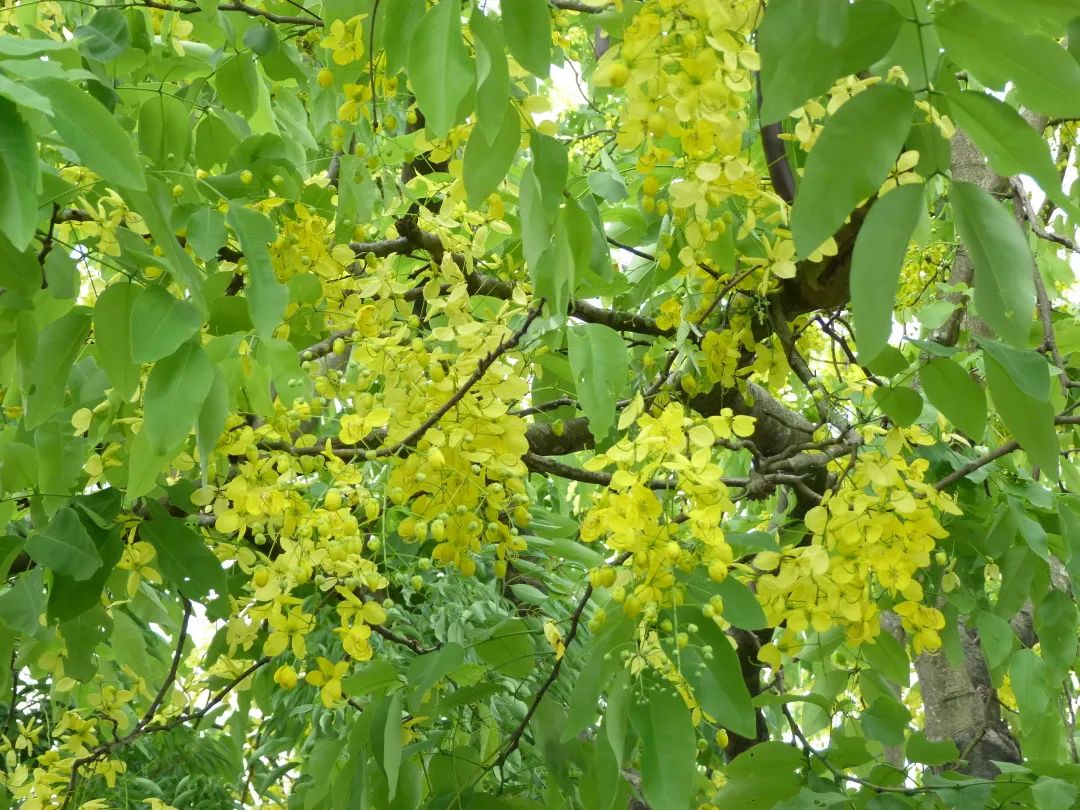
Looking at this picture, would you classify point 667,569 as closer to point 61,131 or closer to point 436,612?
point 61,131

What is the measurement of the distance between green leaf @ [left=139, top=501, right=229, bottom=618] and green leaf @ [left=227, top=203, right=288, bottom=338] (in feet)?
1.27

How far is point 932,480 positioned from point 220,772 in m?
2.12

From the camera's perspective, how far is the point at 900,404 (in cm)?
127

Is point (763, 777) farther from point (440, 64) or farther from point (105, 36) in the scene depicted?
point (105, 36)

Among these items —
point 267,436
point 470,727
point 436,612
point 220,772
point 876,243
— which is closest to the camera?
point 876,243

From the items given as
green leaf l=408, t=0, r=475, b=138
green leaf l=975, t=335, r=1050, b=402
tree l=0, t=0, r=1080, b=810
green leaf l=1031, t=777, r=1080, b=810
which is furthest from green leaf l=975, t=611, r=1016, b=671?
green leaf l=408, t=0, r=475, b=138

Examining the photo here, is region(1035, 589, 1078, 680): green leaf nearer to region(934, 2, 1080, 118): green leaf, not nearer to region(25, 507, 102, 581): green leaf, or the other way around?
region(934, 2, 1080, 118): green leaf

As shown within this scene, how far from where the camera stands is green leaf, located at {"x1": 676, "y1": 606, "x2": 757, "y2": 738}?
120cm

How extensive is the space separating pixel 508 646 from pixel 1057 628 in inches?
30.5

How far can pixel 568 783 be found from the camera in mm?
1531

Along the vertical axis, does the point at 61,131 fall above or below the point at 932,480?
above

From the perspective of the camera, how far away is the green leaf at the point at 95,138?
0.88m

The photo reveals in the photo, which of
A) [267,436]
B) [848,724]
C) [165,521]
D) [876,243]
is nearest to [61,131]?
[267,436]

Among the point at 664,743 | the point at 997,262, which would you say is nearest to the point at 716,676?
the point at 664,743
